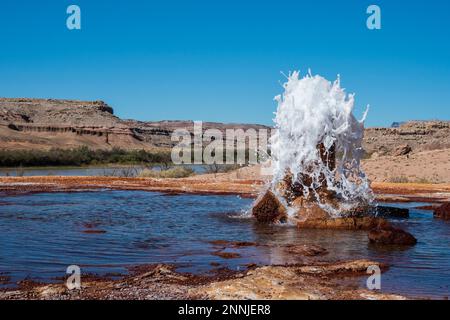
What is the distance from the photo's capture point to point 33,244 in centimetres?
1032

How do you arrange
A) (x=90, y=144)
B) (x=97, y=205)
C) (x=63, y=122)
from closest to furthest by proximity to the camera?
(x=97, y=205)
(x=90, y=144)
(x=63, y=122)

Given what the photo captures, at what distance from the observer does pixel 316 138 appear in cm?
1453

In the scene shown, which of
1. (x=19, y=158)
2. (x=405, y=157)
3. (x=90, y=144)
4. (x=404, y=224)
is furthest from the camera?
(x=90, y=144)

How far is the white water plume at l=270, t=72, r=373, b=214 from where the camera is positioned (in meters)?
14.5

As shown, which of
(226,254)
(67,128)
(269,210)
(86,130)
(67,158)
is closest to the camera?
(226,254)

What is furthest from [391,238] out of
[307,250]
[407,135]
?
[407,135]

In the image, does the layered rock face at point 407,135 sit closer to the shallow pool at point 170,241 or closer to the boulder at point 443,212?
the boulder at point 443,212

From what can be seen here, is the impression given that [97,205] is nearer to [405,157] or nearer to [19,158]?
[405,157]

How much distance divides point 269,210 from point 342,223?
1744mm

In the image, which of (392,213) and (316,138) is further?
(392,213)

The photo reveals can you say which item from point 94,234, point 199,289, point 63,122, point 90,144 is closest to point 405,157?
point 94,234

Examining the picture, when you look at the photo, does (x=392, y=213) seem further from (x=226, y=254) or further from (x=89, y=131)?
(x=89, y=131)
